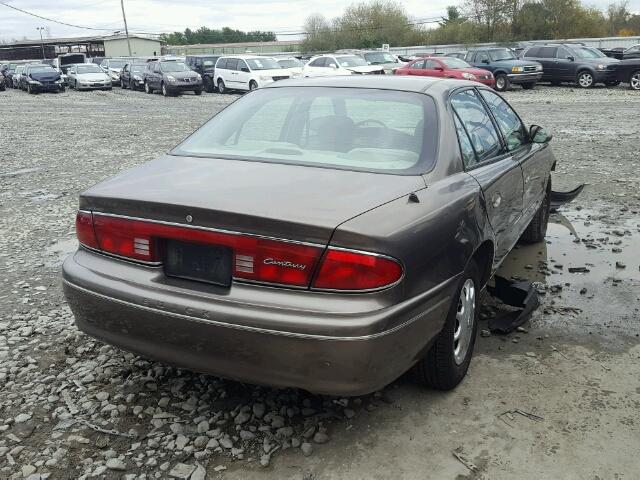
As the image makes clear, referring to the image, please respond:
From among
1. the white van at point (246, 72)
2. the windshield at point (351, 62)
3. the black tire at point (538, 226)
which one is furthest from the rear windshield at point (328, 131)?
the windshield at point (351, 62)

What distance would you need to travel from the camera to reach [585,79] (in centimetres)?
2339

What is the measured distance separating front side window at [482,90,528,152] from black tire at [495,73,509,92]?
66.9 feet

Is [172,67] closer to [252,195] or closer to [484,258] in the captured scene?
[484,258]

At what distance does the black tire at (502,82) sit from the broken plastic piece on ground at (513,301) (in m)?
21.3

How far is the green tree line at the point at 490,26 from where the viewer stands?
45.6m

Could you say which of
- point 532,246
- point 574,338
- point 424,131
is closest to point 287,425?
point 424,131

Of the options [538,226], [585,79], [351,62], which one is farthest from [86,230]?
[351,62]

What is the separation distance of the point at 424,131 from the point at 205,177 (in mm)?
1207

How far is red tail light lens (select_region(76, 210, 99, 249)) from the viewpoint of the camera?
9.89 ft

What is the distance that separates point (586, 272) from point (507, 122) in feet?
4.74

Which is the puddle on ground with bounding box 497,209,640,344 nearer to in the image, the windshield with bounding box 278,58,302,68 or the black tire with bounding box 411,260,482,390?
the black tire with bounding box 411,260,482,390

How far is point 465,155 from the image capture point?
3436 millimetres

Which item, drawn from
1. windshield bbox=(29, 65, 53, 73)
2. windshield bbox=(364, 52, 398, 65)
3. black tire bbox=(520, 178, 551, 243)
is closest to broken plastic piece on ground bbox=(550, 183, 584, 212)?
black tire bbox=(520, 178, 551, 243)

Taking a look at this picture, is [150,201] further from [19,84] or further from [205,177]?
[19,84]
